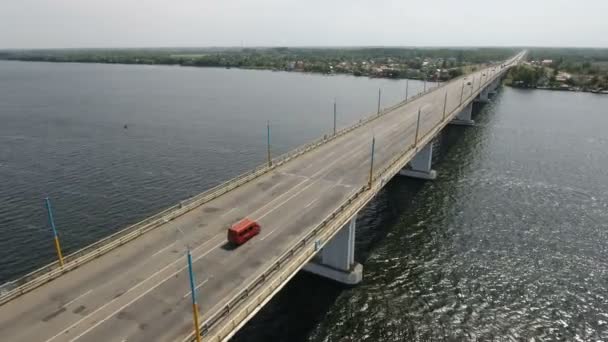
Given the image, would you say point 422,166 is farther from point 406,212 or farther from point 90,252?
point 90,252

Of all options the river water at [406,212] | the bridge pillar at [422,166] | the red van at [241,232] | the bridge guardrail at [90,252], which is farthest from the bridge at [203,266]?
the bridge pillar at [422,166]

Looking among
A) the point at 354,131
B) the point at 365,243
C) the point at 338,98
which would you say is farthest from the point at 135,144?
the point at 338,98

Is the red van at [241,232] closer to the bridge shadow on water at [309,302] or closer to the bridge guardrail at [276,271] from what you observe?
the bridge guardrail at [276,271]

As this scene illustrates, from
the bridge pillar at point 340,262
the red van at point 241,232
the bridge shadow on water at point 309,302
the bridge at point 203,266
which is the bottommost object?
the bridge shadow on water at point 309,302

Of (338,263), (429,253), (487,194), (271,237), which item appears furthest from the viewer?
(487,194)

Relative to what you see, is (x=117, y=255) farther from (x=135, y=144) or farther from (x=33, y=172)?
(x=135, y=144)

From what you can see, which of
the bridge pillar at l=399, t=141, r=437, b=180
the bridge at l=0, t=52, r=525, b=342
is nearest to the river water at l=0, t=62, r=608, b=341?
the bridge pillar at l=399, t=141, r=437, b=180

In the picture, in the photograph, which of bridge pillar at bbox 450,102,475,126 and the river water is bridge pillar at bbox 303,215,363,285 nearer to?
the river water
